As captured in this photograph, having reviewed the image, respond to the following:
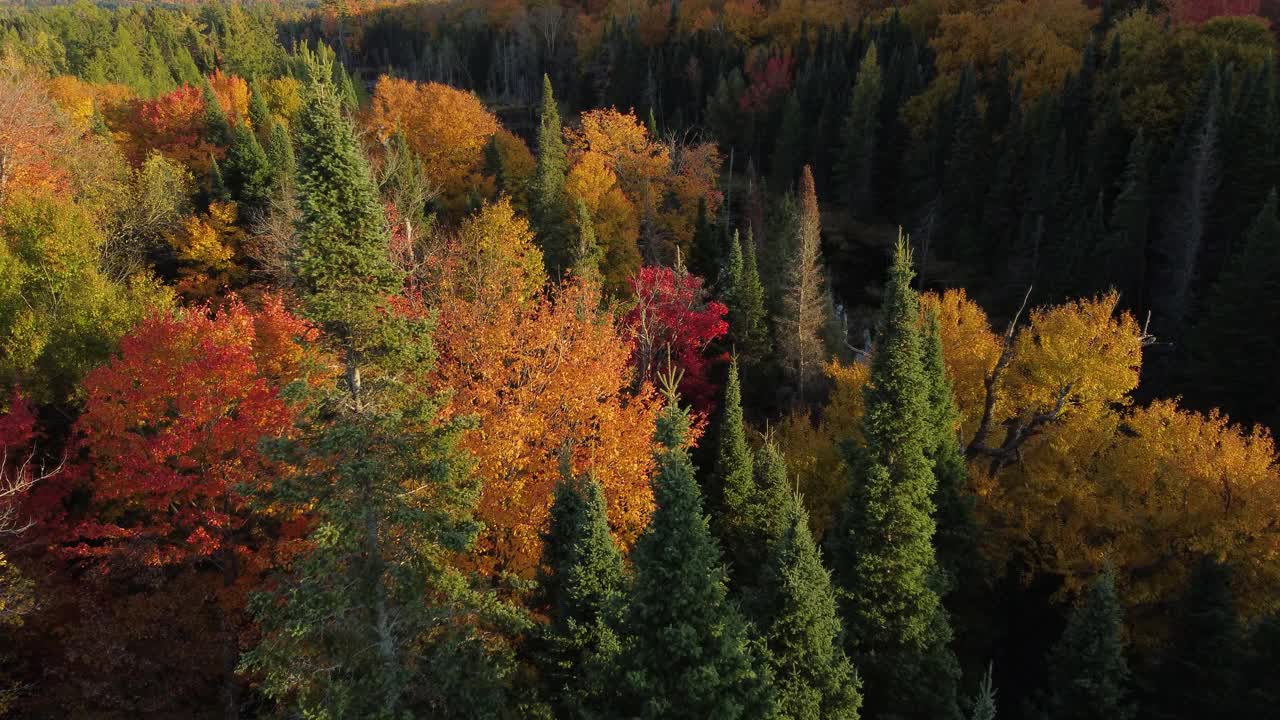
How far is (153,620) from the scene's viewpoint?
731 inches

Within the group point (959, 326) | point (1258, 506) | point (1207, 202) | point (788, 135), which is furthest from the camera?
point (788, 135)

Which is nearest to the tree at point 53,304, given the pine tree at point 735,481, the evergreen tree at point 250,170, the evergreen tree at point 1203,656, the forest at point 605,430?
the forest at point 605,430

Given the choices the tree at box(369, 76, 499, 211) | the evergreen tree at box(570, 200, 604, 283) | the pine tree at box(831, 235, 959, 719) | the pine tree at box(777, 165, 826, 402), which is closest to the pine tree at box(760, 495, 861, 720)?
the pine tree at box(831, 235, 959, 719)

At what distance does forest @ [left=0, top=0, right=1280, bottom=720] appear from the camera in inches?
501

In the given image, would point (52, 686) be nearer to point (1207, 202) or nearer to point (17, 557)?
point (17, 557)

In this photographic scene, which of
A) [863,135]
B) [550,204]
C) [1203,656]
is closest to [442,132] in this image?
[550,204]

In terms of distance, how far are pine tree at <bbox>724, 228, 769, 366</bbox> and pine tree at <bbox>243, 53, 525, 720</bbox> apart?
2859 centimetres

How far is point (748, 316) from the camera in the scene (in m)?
40.2

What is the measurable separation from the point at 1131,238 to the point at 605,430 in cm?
4482

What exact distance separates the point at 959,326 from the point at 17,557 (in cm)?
3503

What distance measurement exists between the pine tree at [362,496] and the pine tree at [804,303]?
94.5 feet

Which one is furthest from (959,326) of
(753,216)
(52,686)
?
(753,216)

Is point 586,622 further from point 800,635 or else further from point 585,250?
point 585,250

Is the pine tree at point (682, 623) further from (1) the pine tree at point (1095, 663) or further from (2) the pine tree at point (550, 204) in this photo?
(2) the pine tree at point (550, 204)
